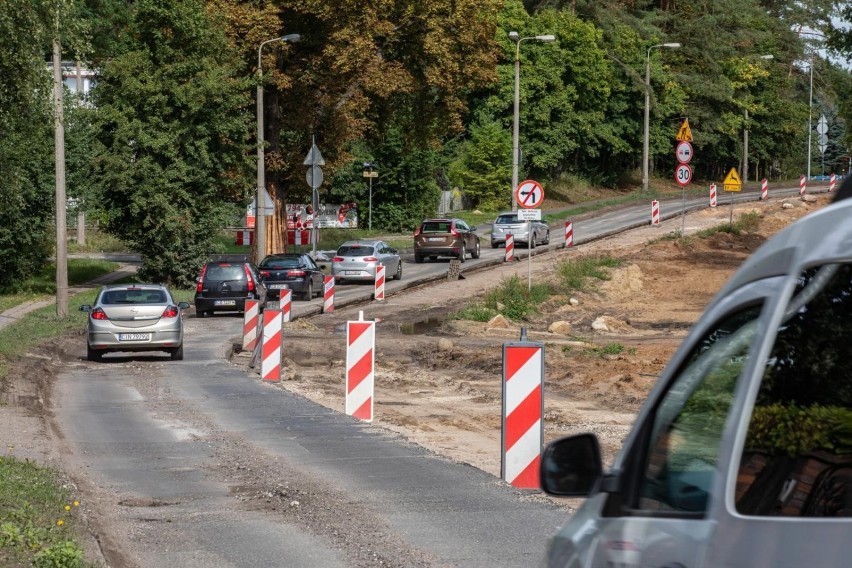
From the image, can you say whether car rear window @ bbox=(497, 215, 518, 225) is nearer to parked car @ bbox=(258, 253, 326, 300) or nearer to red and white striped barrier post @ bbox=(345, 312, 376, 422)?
parked car @ bbox=(258, 253, 326, 300)

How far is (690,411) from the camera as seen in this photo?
3627mm

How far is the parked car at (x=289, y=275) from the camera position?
40.4 meters

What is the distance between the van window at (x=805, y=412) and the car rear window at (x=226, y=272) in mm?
33731

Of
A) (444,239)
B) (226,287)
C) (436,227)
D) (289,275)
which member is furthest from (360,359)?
(436,227)

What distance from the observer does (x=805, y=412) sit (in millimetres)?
2949

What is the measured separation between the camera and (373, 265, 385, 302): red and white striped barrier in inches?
1533

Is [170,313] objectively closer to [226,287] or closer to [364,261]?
[226,287]

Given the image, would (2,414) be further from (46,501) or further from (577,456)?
(577,456)

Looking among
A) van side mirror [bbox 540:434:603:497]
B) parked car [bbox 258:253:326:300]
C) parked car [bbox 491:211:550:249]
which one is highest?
van side mirror [bbox 540:434:603:497]

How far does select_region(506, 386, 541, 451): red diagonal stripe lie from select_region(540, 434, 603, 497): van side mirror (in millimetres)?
7132

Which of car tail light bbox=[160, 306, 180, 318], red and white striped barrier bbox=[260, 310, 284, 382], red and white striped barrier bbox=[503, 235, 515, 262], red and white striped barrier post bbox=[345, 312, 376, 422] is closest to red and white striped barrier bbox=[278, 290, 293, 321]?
car tail light bbox=[160, 306, 180, 318]

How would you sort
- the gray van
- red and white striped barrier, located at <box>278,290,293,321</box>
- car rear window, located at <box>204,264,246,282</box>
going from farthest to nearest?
car rear window, located at <box>204,264,246,282</box> → red and white striped barrier, located at <box>278,290,293,321</box> → the gray van

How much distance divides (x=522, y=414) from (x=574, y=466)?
7.24 m

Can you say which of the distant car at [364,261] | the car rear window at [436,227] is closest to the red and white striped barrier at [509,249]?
the car rear window at [436,227]
